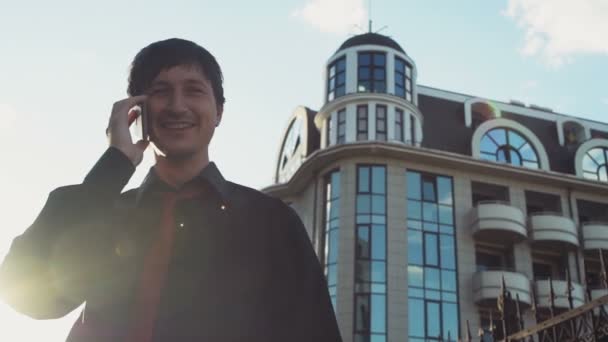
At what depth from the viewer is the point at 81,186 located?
1.65m

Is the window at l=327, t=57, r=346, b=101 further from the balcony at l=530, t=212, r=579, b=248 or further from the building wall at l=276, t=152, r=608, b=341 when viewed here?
the balcony at l=530, t=212, r=579, b=248

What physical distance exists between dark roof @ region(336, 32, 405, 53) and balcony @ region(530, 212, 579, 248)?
32.9 ft

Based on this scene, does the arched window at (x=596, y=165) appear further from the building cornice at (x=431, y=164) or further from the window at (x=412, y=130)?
the window at (x=412, y=130)

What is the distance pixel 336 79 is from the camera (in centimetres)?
2991

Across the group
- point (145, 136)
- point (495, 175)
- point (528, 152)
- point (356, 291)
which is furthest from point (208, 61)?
point (528, 152)

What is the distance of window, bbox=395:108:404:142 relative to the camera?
93.6 feet

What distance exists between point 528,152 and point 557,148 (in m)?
2.32

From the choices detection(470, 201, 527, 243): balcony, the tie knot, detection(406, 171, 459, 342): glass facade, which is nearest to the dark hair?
the tie knot

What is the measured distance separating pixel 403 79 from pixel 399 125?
98.5 inches

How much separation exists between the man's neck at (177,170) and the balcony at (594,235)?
1147 inches

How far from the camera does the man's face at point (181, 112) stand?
74.6 inches

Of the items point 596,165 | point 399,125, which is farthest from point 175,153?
point 596,165

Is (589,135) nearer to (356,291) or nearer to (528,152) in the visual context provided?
(528,152)

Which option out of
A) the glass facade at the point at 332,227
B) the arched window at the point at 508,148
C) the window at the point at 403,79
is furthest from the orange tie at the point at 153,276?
the arched window at the point at 508,148
